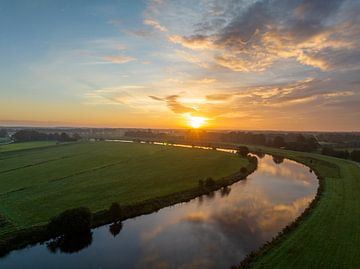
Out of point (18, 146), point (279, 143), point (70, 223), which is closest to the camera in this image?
point (70, 223)

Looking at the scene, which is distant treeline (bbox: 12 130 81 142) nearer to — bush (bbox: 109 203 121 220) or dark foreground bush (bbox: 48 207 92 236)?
bush (bbox: 109 203 121 220)

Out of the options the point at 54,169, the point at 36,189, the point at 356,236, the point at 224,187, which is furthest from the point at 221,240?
the point at 54,169

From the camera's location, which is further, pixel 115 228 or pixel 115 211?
pixel 115 211

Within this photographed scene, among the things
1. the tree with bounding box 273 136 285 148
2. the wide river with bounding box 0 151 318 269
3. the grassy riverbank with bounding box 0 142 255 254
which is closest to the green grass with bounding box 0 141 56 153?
the grassy riverbank with bounding box 0 142 255 254

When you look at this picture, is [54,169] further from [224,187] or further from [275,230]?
[275,230]

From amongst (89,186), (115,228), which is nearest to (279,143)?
(89,186)

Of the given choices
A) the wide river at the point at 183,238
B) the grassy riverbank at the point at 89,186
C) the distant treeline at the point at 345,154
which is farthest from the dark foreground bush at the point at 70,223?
the distant treeline at the point at 345,154

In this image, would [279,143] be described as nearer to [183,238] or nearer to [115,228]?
[183,238]
